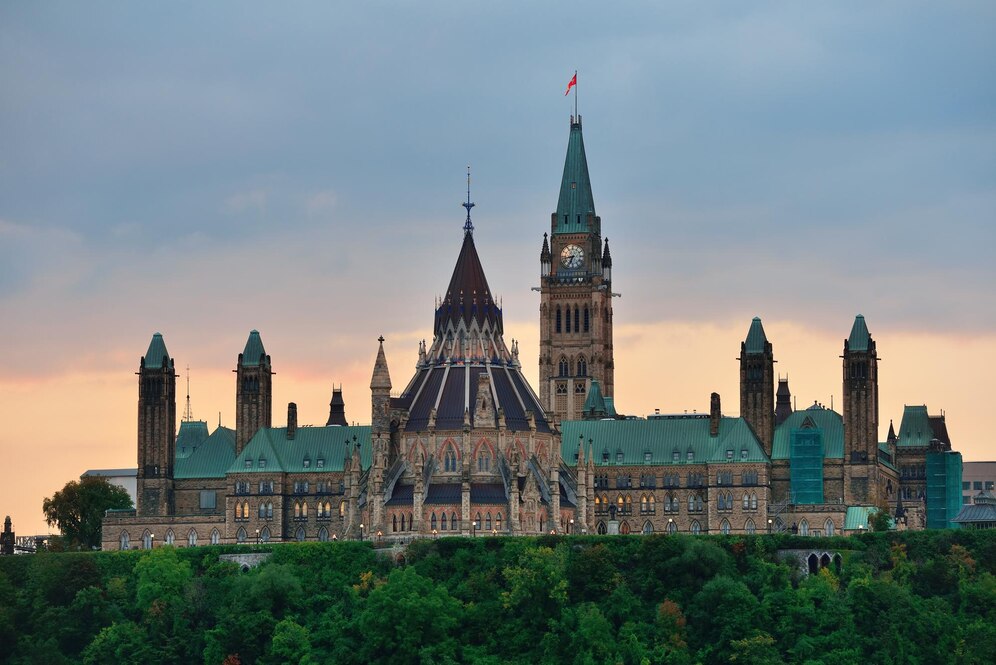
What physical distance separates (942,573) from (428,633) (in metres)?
37.9

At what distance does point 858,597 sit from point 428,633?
30440 millimetres

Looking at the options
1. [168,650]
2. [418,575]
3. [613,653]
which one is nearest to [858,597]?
[613,653]

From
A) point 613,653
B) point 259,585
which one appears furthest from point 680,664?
point 259,585

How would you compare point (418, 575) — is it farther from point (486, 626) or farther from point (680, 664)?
point (680, 664)

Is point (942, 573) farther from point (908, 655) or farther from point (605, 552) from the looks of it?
point (605, 552)

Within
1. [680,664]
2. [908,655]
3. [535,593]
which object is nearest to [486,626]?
[535,593]

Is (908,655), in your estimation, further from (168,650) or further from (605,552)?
(168,650)

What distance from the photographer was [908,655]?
186 metres

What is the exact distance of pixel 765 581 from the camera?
195500 mm

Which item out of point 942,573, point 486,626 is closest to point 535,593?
point 486,626

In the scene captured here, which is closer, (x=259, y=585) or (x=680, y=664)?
(x=680, y=664)

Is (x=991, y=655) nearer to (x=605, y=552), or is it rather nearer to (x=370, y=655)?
(x=605, y=552)

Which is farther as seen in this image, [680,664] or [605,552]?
[605,552]

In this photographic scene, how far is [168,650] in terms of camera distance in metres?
196
